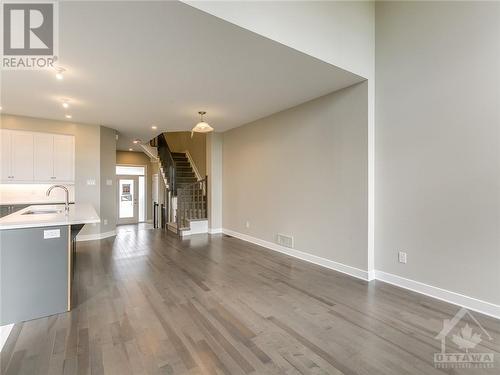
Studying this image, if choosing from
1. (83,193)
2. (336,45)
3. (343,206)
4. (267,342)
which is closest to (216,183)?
Result: (83,193)

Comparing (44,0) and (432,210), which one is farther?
(432,210)

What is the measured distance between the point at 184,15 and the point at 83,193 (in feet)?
17.3

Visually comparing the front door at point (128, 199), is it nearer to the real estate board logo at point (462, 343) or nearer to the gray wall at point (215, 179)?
the gray wall at point (215, 179)

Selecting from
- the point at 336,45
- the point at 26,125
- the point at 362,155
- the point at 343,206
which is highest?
the point at 336,45

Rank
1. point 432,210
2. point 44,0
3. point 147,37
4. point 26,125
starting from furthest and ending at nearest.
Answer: point 26,125 < point 432,210 < point 147,37 < point 44,0

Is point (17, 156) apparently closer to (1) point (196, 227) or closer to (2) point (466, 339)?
(1) point (196, 227)

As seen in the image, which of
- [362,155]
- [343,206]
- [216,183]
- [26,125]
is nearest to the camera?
[362,155]

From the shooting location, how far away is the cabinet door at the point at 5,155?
16.6ft

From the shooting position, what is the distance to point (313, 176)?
14.0 feet

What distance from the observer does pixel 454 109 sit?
279cm

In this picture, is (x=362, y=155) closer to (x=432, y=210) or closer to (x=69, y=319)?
(x=432, y=210)

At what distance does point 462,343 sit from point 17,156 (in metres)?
7.49

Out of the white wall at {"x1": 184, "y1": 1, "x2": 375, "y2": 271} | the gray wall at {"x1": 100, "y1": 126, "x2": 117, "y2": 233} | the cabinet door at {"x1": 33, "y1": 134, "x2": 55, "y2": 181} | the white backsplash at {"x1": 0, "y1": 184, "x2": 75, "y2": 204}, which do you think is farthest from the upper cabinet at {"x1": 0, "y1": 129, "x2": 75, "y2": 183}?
the white wall at {"x1": 184, "y1": 1, "x2": 375, "y2": 271}

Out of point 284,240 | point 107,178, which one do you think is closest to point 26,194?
point 107,178
